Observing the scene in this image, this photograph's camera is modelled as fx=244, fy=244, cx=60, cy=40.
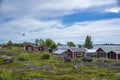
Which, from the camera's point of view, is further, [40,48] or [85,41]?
[85,41]

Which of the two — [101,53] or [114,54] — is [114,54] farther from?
[101,53]

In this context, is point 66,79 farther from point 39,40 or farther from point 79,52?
point 39,40

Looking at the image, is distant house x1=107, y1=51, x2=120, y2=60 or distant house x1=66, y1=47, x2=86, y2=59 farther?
distant house x1=66, y1=47, x2=86, y2=59

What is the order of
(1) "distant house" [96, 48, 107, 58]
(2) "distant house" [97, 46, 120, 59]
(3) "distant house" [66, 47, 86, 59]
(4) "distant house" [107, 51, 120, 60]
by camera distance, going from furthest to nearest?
(3) "distant house" [66, 47, 86, 59], (1) "distant house" [96, 48, 107, 58], (2) "distant house" [97, 46, 120, 59], (4) "distant house" [107, 51, 120, 60]

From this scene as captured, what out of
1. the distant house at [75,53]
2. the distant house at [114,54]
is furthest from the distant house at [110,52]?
the distant house at [75,53]

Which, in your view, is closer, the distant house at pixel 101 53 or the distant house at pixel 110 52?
the distant house at pixel 110 52

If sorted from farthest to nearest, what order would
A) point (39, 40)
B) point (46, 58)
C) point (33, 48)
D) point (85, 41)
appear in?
point (39, 40)
point (85, 41)
point (33, 48)
point (46, 58)

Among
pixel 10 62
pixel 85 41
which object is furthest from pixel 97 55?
pixel 85 41

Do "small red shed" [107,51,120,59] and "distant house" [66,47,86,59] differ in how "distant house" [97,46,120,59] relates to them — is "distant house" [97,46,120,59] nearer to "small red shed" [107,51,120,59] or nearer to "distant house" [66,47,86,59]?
"small red shed" [107,51,120,59]

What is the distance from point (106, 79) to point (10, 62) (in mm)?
36957

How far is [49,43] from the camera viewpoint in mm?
137750

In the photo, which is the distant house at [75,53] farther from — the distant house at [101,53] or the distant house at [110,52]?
the distant house at [110,52]

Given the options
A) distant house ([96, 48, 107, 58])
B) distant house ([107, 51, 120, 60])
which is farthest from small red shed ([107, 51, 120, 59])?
distant house ([96, 48, 107, 58])

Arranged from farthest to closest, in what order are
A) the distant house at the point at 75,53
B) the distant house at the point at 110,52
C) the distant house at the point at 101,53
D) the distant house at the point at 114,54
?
the distant house at the point at 75,53, the distant house at the point at 101,53, the distant house at the point at 110,52, the distant house at the point at 114,54
